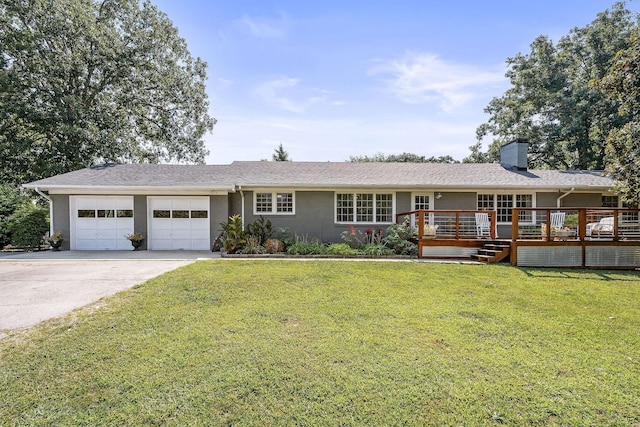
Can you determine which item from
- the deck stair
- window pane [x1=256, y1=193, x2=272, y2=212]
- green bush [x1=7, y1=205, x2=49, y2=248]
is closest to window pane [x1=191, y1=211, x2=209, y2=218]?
window pane [x1=256, y1=193, x2=272, y2=212]

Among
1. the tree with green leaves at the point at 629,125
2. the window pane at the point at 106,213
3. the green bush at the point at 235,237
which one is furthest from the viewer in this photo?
the window pane at the point at 106,213

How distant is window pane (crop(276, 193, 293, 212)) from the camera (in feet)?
40.1

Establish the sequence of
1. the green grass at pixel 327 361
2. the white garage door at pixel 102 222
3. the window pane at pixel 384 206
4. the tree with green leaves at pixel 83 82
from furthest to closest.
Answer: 1. the tree with green leaves at pixel 83 82
2. the window pane at pixel 384 206
3. the white garage door at pixel 102 222
4. the green grass at pixel 327 361

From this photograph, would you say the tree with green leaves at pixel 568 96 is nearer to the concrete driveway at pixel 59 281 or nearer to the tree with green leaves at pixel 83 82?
the tree with green leaves at pixel 83 82

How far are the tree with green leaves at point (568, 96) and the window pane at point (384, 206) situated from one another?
1445 centimetres

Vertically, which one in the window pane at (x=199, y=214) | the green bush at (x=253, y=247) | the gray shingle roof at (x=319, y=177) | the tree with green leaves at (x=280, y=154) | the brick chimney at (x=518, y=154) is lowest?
the green bush at (x=253, y=247)

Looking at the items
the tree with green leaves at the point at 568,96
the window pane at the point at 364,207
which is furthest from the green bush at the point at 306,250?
the tree with green leaves at the point at 568,96

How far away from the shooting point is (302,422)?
221cm

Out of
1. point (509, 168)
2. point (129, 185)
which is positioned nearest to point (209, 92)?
point (129, 185)

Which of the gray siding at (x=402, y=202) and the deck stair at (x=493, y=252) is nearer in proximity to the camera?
the deck stair at (x=493, y=252)

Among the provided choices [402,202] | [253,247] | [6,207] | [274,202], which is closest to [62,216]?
[6,207]

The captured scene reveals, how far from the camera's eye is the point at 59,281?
634cm

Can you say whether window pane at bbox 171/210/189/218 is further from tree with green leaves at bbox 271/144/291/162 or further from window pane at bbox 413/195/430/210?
tree with green leaves at bbox 271/144/291/162

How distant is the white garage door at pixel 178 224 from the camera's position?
12195 millimetres
